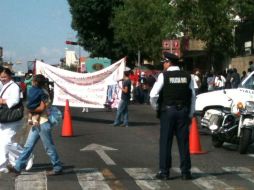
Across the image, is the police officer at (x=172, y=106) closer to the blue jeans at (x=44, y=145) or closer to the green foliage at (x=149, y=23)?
the blue jeans at (x=44, y=145)

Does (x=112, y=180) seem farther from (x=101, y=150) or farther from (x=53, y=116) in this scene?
(x=101, y=150)

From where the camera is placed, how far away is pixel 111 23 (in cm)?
5694

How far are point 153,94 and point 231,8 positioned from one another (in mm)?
27523

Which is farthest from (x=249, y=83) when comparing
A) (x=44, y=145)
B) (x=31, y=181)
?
(x=31, y=181)

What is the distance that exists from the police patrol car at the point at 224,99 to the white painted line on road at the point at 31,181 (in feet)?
17.9

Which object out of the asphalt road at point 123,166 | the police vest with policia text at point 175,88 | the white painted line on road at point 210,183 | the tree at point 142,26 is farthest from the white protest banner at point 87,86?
the tree at point 142,26

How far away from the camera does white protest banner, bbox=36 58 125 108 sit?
22500 millimetres

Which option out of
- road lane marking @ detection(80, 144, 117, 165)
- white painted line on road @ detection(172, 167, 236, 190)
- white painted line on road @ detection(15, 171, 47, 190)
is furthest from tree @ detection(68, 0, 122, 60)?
white painted line on road @ detection(172, 167, 236, 190)

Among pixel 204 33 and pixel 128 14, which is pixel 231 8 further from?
pixel 128 14

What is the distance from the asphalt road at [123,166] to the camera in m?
9.60

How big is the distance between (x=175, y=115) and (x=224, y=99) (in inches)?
293

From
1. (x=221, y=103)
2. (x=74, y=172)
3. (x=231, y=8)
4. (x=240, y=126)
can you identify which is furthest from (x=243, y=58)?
(x=74, y=172)

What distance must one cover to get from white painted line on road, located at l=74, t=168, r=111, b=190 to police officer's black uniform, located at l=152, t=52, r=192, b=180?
0.93 metres

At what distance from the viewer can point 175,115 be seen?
9.79 meters
